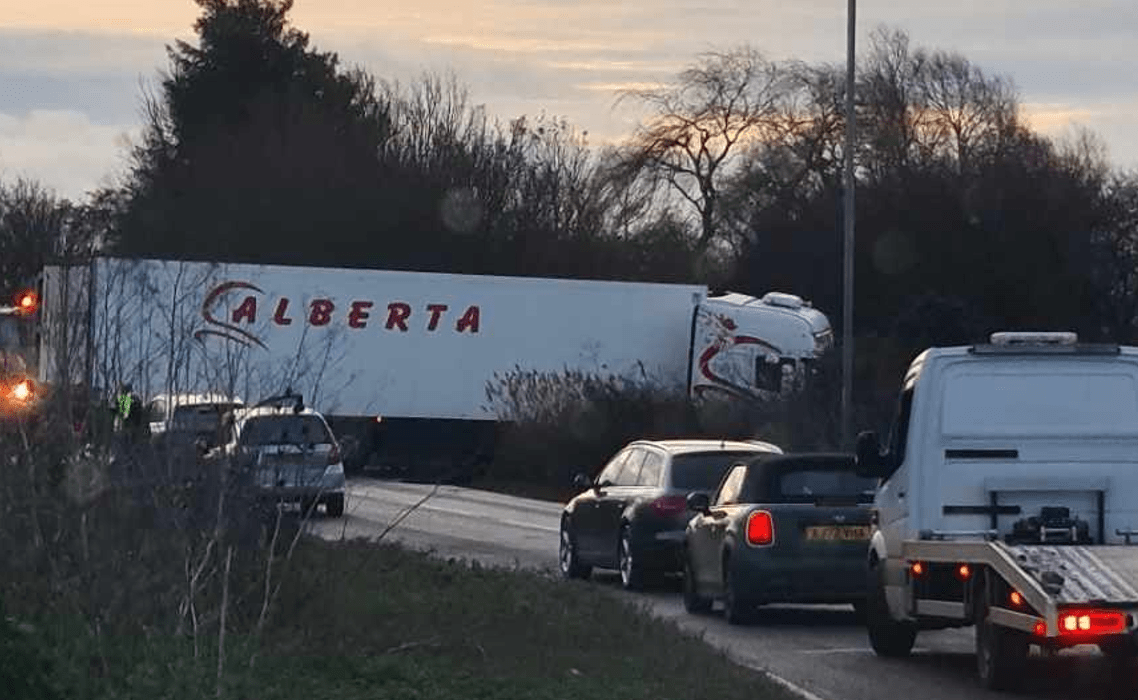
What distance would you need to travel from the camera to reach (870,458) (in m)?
16.6

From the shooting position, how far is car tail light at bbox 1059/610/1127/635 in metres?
13.6

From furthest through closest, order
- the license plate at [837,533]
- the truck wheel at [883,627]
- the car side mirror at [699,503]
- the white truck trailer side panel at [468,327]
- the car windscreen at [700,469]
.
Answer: the white truck trailer side panel at [468,327] → the car windscreen at [700,469] → the car side mirror at [699,503] → the license plate at [837,533] → the truck wheel at [883,627]

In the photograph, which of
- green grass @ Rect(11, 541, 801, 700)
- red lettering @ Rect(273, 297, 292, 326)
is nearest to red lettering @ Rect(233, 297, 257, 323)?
red lettering @ Rect(273, 297, 292, 326)

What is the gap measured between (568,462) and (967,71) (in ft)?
82.2

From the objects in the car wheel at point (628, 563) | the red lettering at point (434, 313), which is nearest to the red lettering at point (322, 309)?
the red lettering at point (434, 313)

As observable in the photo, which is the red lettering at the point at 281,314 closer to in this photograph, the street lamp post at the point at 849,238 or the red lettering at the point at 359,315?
the red lettering at the point at 359,315

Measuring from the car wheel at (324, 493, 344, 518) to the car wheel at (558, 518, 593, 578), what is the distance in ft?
13.3

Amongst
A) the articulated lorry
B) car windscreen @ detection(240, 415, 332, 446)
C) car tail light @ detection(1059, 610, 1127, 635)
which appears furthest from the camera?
the articulated lorry

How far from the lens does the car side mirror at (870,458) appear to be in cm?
1652

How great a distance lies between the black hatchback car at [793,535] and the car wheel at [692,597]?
2.16 ft

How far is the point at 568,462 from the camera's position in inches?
1766

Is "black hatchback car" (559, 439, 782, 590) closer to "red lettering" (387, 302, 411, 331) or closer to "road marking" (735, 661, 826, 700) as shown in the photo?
"road marking" (735, 661, 826, 700)

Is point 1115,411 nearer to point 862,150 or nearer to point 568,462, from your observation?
point 568,462

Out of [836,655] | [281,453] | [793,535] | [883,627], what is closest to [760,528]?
[793,535]
